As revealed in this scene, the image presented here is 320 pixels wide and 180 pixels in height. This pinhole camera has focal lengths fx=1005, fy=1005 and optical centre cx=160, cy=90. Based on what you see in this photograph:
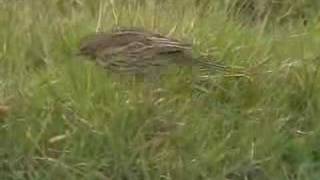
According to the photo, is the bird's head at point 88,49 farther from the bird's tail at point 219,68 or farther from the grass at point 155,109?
the bird's tail at point 219,68

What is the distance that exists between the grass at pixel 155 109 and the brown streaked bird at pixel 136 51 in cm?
5

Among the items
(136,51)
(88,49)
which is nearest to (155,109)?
(136,51)

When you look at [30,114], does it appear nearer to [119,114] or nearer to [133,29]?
[119,114]

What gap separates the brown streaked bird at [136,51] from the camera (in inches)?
151

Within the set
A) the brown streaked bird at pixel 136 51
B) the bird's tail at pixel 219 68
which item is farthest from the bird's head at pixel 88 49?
the bird's tail at pixel 219 68

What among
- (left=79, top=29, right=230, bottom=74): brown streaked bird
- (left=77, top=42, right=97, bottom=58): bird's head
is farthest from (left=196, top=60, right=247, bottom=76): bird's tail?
(left=77, top=42, right=97, bottom=58): bird's head

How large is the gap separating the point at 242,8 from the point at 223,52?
676 mm

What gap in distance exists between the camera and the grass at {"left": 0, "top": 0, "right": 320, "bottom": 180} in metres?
3.62

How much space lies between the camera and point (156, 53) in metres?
3.85

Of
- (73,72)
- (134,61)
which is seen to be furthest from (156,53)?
(73,72)

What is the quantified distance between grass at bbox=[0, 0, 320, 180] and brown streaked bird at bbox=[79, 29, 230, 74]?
52mm

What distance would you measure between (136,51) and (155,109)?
0.24 meters

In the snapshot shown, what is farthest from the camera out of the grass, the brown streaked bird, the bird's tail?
the bird's tail

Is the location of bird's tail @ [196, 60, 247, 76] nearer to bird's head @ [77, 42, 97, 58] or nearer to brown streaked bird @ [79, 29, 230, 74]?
brown streaked bird @ [79, 29, 230, 74]
